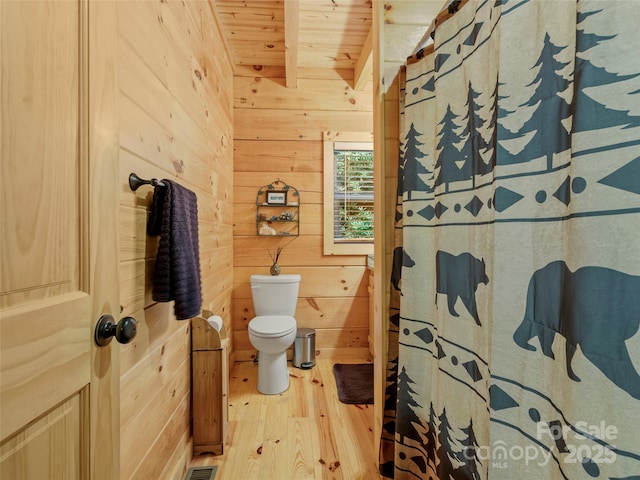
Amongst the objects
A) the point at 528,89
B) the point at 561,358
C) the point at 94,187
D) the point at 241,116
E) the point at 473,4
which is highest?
the point at 241,116

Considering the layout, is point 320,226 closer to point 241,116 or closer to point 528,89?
point 241,116

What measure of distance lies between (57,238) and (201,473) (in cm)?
143

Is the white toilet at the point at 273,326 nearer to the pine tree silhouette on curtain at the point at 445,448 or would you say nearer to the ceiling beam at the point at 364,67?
the pine tree silhouette on curtain at the point at 445,448

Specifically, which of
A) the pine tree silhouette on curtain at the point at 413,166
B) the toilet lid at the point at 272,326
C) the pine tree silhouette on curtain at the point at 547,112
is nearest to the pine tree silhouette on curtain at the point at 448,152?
the pine tree silhouette on curtain at the point at 413,166

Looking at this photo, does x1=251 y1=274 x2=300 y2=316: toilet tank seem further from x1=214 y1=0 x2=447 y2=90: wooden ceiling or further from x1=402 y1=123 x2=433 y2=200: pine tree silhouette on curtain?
x1=214 y1=0 x2=447 y2=90: wooden ceiling

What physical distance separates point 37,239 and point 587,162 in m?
0.97

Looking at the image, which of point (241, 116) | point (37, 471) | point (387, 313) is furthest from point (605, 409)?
point (241, 116)

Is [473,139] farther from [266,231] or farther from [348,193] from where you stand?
[266,231]

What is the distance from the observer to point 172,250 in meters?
1.06

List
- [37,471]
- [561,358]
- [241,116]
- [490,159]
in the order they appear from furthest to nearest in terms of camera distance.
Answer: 1. [241,116]
2. [490,159]
3. [561,358]
4. [37,471]

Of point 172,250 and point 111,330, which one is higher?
point 172,250

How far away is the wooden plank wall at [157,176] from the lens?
36.9 inches

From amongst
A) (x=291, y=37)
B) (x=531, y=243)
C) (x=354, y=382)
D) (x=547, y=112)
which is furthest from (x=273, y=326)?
(x=291, y=37)

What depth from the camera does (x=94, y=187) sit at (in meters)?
0.60
